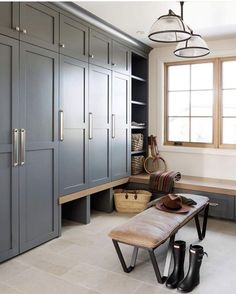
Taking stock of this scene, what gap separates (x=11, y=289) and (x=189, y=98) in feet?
12.0

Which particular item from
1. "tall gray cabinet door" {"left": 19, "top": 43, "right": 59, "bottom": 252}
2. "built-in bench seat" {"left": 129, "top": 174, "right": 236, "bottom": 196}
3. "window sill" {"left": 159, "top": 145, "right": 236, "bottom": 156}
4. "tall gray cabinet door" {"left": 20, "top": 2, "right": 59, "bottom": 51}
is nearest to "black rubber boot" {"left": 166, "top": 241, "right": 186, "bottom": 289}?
"tall gray cabinet door" {"left": 19, "top": 43, "right": 59, "bottom": 252}

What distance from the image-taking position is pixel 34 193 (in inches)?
114

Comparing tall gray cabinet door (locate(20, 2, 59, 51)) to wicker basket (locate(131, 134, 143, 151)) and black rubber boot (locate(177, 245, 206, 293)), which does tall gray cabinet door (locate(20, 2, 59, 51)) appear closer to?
wicker basket (locate(131, 134, 143, 151))

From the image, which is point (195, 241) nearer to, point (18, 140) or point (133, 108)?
point (18, 140)

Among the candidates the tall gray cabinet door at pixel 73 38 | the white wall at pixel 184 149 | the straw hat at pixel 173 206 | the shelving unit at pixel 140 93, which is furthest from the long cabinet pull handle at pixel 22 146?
the white wall at pixel 184 149

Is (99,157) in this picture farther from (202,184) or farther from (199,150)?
(199,150)

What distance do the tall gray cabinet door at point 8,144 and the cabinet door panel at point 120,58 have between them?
169 cm

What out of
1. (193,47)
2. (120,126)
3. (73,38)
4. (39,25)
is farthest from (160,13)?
(120,126)

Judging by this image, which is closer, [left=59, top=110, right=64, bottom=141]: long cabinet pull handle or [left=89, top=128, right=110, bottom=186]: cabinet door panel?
[left=59, top=110, right=64, bottom=141]: long cabinet pull handle

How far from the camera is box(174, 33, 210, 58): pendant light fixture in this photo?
3010 millimetres

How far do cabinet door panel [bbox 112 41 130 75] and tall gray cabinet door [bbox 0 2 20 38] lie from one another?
5.36 feet

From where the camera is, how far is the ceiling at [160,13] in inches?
123

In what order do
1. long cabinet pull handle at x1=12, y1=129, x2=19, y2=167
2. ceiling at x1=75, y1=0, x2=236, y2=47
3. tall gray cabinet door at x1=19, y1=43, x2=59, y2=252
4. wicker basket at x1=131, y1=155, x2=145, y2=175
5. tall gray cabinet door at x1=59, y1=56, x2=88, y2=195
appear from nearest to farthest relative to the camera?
long cabinet pull handle at x1=12, y1=129, x2=19, y2=167 < tall gray cabinet door at x1=19, y1=43, x2=59, y2=252 < ceiling at x1=75, y1=0, x2=236, y2=47 < tall gray cabinet door at x1=59, y1=56, x2=88, y2=195 < wicker basket at x1=131, y1=155, x2=145, y2=175

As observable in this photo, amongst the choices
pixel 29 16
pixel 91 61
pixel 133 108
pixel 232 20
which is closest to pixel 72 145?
pixel 91 61
